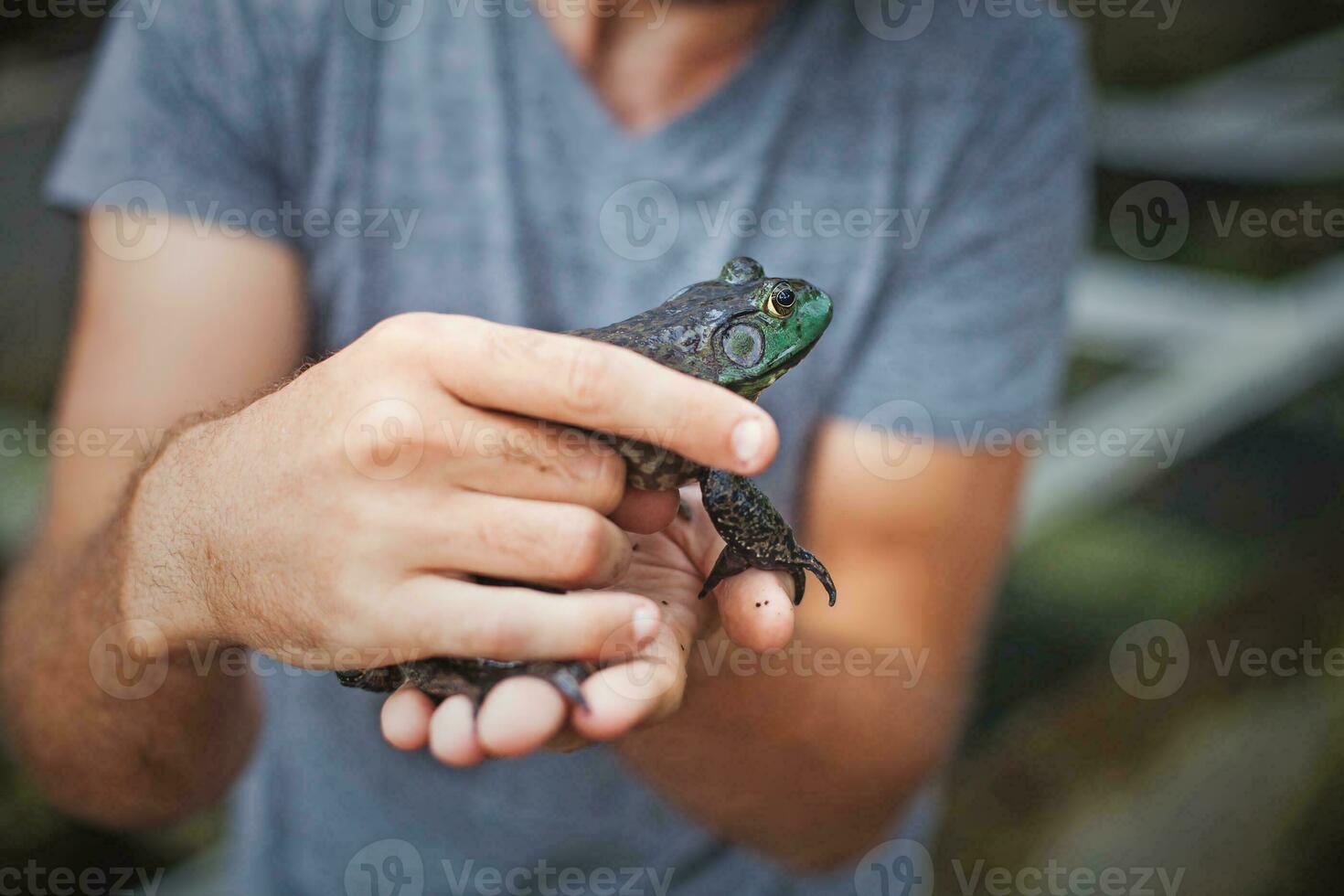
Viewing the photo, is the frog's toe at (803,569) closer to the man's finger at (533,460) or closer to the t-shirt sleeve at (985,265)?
the man's finger at (533,460)

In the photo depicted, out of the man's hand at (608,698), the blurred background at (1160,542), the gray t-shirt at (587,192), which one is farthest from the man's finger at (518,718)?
the blurred background at (1160,542)

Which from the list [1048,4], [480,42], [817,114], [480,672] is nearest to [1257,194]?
[1048,4]

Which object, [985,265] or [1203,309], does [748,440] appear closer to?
[985,265]

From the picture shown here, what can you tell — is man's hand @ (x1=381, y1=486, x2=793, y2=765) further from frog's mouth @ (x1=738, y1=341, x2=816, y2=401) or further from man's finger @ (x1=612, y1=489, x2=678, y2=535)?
frog's mouth @ (x1=738, y1=341, x2=816, y2=401)

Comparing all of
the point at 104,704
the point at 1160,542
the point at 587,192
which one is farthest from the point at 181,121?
the point at 1160,542

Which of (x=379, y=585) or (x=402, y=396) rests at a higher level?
(x=402, y=396)

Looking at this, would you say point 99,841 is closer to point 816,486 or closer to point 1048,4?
point 816,486

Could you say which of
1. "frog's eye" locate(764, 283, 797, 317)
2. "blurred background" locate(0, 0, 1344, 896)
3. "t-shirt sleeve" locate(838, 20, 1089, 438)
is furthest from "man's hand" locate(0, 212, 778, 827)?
"blurred background" locate(0, 0, 1344, 896)
